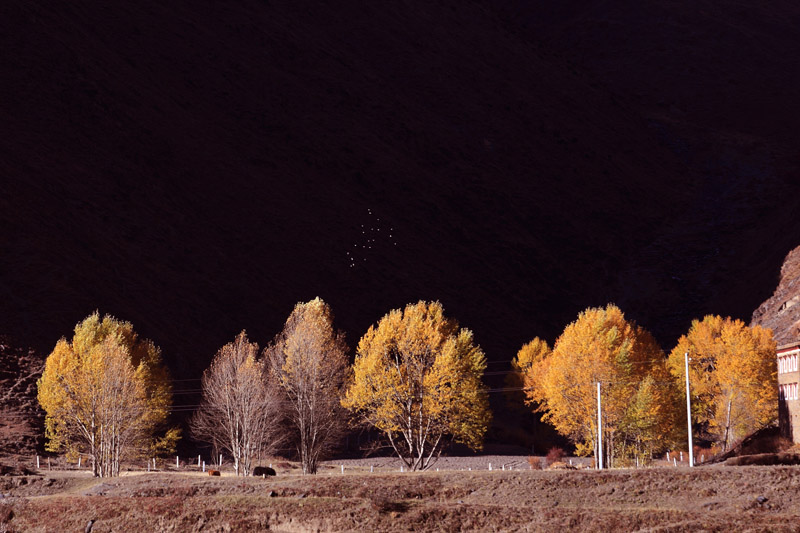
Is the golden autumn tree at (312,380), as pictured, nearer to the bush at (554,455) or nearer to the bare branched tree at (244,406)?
the bare branched tree at (244,406)

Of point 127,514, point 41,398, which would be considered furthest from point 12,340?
point 127,514

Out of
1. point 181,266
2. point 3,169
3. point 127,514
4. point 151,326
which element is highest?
point 3,169

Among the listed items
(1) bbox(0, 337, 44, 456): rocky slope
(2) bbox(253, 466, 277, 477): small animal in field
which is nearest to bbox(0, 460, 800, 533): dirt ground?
(2) bbox(253, 466, 277, 477): small animal in field

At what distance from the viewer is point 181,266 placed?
490 feet

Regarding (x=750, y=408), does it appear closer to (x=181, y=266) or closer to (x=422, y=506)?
(x=422, y=506)

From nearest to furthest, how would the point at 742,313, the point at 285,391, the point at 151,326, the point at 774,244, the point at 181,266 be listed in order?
the point at 285,391
the point at 151,326
the point at 181,266
the point at 742,313
the point at 774,244

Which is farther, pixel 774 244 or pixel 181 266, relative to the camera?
pixel 774 244

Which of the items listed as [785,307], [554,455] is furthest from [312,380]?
[785,307]

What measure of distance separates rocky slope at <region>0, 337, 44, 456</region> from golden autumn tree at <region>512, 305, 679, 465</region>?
4480 cm

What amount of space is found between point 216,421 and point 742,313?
10365cm

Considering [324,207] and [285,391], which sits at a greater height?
[324,207]

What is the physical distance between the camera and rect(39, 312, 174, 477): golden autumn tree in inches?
3145

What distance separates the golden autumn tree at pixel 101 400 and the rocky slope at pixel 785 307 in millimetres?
69401

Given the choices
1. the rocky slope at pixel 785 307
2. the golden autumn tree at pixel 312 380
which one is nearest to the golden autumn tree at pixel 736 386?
the rocky slope at pixel 785 307
